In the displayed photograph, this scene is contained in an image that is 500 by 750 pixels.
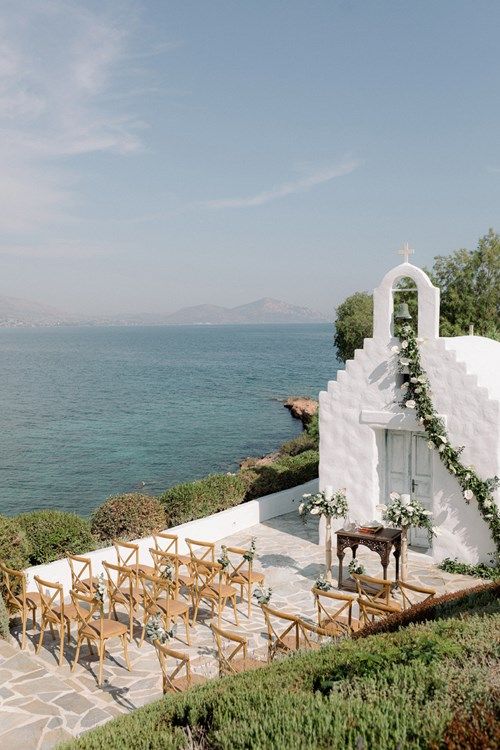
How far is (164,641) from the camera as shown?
25.6 ft

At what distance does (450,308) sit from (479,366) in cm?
1638

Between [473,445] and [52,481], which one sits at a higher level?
[473,445]

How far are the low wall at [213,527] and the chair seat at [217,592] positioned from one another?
8.58 ft

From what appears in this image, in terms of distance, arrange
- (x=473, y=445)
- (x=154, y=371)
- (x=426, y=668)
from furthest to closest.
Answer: (x=154, y=371) < (x=473, y=445) < (x=426, y=668)

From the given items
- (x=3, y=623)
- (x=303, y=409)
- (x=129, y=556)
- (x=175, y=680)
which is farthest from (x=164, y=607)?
(x=303, y=409)

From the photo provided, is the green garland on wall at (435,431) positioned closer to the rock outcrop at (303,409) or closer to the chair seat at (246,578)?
the chair seat at (246,578)

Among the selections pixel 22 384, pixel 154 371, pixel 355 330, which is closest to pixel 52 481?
pixel 355 330

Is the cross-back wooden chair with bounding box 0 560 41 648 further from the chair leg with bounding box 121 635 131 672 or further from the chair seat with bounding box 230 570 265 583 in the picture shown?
the chair seat with bounding box 230 570 265 583

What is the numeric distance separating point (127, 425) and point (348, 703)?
153 feet

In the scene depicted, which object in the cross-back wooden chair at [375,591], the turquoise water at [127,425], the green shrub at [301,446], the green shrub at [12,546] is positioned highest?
the green shrub at [12,546]

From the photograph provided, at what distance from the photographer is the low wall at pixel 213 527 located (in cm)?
1111

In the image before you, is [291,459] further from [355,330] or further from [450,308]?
[355,330]

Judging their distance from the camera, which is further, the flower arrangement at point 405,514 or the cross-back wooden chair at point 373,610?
the flower arrangement at point 405,514

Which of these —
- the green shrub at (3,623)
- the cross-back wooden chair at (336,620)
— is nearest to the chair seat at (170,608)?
the cross-back wooden chair at (336,620)
